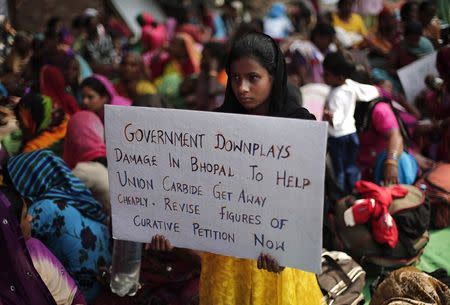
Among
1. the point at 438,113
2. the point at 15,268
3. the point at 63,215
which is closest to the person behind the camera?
the point at 15,268

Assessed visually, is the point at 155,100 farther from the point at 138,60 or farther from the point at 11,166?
the point at 138,60

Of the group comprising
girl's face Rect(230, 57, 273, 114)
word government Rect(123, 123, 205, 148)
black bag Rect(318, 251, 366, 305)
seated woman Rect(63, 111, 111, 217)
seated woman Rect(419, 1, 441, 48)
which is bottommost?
black bag Rect(318, 251, 366, 305)

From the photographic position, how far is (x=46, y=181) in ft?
9.92

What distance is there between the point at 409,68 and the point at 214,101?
2087mm

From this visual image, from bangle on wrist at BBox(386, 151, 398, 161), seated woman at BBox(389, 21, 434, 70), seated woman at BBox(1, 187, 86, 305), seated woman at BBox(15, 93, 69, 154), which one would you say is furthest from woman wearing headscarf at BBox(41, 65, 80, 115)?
seated woman at BBox(389, 21, 434, 70)

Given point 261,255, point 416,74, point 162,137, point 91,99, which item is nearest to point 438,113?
point 416,74

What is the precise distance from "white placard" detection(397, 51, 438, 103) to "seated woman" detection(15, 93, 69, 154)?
117 inches

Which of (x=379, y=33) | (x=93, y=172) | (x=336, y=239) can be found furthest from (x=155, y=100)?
(x=379, y=33)

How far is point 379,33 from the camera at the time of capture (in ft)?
23.5

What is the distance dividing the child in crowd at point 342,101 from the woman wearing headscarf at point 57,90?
2.77m

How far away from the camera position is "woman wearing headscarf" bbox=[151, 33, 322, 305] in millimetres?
1962

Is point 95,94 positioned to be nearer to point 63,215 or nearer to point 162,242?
point 63,215

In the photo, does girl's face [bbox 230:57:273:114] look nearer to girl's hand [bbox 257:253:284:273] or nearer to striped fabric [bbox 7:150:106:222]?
girl's hand [bbox 257:253:284:273]

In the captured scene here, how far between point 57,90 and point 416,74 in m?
3.45
